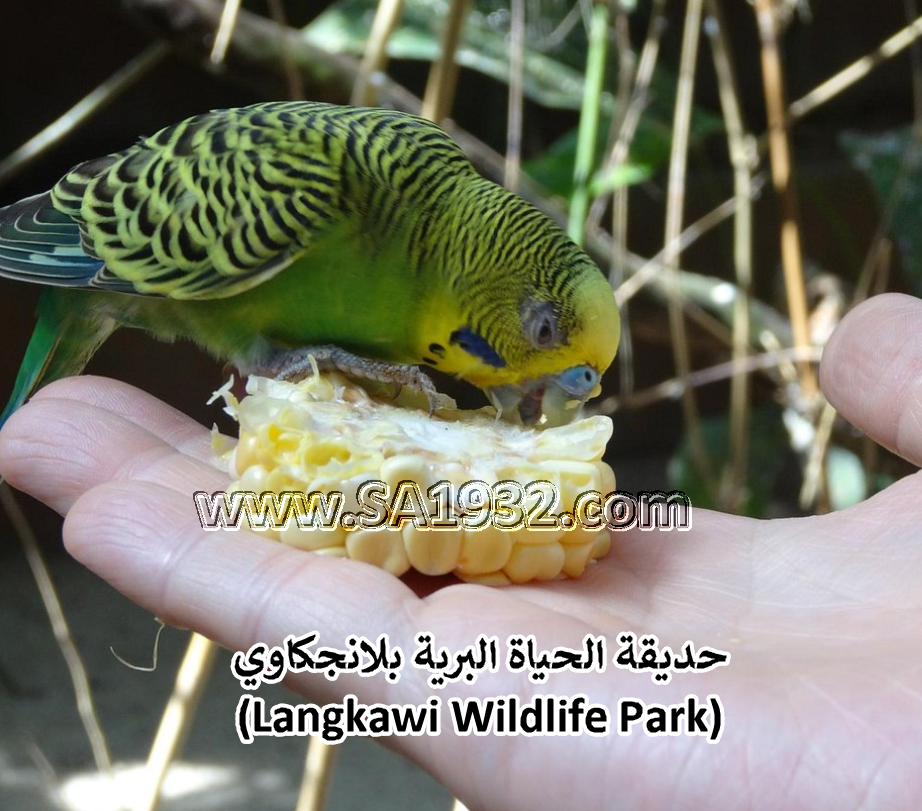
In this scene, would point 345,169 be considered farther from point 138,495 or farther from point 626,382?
point 626,382

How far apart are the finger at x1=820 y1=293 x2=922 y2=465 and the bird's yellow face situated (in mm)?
346

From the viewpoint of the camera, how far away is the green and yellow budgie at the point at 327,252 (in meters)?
1.46

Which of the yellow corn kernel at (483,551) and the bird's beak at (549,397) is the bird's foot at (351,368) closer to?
the bird's beak at (549,397)

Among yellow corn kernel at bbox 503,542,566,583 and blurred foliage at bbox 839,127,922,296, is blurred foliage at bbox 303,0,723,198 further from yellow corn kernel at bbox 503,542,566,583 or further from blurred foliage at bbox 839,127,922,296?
yellow corn kernel at bbox 503,542,566,583

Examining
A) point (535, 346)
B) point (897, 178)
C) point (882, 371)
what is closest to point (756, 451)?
point (897, 178)

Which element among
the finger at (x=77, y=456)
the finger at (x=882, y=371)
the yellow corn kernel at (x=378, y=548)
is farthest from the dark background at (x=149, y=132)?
the finger at (x=882, y=371)

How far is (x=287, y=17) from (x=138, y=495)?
2289 mm

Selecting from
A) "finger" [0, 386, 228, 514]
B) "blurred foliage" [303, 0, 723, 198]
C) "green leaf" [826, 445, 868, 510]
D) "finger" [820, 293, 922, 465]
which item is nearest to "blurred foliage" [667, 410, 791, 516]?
"green leaf" [826, 445, 868, 510]

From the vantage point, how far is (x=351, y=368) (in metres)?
1.52

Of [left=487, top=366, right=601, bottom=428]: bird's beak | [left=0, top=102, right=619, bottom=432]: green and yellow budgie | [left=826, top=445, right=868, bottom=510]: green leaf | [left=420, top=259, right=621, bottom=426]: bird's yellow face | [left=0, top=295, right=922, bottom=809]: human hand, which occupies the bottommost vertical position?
[left=0, top=295, right=922, bottom=809]: human hand

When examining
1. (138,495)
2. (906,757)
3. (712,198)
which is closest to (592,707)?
(906,757)

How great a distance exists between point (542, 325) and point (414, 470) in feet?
1.24

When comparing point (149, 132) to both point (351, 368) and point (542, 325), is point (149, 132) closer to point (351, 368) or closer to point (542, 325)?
point (351, 368)

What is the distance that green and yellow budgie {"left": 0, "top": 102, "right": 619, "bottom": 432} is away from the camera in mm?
1455
